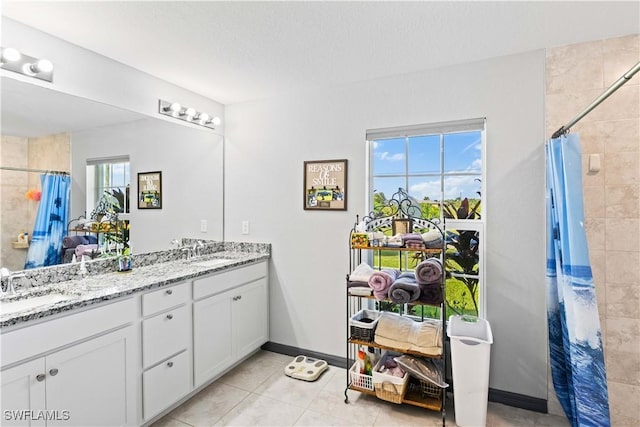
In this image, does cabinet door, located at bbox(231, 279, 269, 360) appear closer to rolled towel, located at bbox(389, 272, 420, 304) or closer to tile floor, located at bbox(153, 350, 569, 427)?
tile floor, located at bbox(153, 350, 569, 427)

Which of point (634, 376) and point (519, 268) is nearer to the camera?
point (634, 376)

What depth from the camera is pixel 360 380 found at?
90.4 inches

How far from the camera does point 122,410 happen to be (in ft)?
5.90

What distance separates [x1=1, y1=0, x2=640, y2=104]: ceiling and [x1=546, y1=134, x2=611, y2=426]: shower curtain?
2.22 ft

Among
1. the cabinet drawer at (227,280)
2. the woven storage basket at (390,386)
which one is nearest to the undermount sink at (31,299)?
the cabinet drawer at (227,280)

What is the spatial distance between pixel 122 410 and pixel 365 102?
261cm

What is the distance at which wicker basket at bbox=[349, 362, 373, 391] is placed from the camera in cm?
228

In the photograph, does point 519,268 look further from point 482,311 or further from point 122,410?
point 122,410

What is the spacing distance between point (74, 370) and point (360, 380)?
5.54 feet

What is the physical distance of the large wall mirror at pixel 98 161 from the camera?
1849 mm

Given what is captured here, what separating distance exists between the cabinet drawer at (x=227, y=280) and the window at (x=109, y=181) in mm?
855

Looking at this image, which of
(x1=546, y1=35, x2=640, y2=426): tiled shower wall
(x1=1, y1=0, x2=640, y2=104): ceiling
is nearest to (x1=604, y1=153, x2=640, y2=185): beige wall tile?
(x1=546, y1=35, x2=640, y2=426): tiled shower wall

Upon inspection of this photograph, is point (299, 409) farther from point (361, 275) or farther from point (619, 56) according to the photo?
point (619, 56)

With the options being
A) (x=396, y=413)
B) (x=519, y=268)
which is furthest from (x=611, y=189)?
(x=396, y=413)
